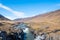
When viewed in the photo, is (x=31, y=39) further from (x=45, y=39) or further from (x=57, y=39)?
(x=57, y=39)

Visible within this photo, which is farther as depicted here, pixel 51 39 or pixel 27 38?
pixel 27 38

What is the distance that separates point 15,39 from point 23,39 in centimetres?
591

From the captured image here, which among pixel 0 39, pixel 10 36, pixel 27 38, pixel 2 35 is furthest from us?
pixel 27 38

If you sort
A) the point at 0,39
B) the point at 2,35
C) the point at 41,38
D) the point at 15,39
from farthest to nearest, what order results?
the point at 41,38
the point at 15,39
the point at 2,35
the point at 0,39

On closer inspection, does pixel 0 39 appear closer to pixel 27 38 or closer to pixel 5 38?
pixel 5 38

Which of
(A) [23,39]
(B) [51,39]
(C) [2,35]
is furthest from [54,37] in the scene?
(C) [2,35]

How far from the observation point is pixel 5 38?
110ft

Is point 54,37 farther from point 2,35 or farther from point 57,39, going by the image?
point 2,35

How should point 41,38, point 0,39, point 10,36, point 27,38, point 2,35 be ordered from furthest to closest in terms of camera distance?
1. point 27,38
2. point 41,38
3. point 10,36
4. point 2,35
5. point 0,39

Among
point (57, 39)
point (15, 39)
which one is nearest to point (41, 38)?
point (57, 39)

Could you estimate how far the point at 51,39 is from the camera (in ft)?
133

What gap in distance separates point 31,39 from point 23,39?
2.11 m

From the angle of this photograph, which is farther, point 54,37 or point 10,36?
point 54,37

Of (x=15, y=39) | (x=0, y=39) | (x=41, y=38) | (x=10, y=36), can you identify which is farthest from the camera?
(x=41, y=38)
